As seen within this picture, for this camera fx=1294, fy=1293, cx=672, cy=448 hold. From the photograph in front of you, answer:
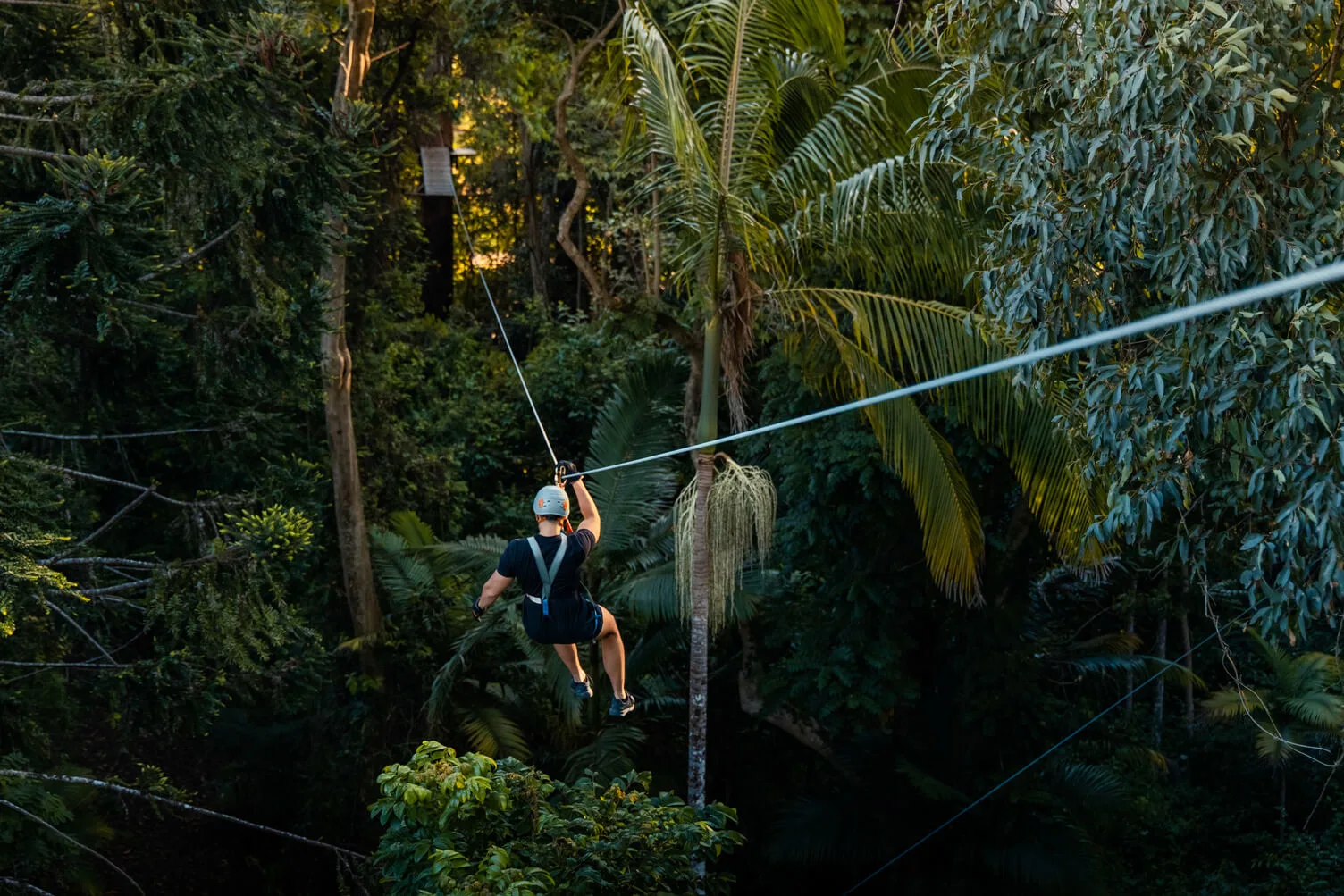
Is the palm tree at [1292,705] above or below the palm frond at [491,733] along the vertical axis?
below

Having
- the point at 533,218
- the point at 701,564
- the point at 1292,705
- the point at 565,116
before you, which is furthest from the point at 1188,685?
the point at 533,218

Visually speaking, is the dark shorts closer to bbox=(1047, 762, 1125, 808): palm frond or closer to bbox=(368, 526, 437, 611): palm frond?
bbox=(368, 526, 437, 611): palm frond

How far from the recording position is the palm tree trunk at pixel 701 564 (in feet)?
26.6

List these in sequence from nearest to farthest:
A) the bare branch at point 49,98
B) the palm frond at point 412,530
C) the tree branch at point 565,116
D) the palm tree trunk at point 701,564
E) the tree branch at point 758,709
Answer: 1. the bare branch at point 49,98
2. the palm tree trunk at point 701,564
3. the tree branch at point 758,709
4. the palm frond at point 412,530
5. the tree branch at point 565,116

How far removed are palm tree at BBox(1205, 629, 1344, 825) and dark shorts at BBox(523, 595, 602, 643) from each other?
8810mm

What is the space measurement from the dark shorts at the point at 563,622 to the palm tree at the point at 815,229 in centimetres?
154

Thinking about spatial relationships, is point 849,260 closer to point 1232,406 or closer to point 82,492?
point 1232,406

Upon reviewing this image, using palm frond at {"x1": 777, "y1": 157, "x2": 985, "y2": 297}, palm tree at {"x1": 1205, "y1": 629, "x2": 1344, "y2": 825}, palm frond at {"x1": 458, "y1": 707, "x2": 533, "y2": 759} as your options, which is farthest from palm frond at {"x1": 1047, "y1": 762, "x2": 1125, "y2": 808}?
palm frond at {"x1": 777, "y1": 157, "x2": 985, "y2": 297}

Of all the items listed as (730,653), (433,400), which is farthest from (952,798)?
(433,400)

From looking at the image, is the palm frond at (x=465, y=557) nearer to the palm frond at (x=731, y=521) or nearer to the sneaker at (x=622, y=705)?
the palm frond at (x=731, y=521)

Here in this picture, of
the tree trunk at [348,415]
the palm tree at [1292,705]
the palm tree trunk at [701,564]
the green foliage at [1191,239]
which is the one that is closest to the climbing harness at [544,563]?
the palm tree trunk at [701,564]

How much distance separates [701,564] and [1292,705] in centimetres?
790

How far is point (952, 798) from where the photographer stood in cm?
1023

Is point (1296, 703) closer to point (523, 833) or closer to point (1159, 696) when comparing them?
point (1159, 696)
